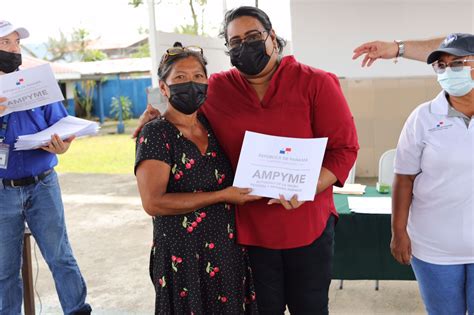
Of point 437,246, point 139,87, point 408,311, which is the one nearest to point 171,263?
point 437,246

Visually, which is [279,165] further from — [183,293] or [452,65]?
[452,65]

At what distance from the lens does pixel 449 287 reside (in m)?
1.97

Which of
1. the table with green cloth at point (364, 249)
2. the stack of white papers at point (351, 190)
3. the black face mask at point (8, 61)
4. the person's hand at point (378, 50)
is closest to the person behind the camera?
the person's hand at point (378, 50)

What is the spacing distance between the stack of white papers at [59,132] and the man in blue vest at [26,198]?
0.06m

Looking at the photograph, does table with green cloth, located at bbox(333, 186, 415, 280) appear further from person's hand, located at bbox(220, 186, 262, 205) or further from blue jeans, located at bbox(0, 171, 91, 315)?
blue jeans, located at bbox(0, 171, 91, 315)

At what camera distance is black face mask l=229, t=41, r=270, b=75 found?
1921 millimetres

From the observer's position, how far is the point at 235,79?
2.03m

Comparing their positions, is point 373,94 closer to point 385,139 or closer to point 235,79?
point 385,139

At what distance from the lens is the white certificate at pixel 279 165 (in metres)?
1.83

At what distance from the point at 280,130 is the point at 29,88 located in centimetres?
157

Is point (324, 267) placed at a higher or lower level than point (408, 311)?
→ higher

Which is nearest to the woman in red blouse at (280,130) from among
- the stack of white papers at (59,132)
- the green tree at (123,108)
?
the stack of white papers at (59,132)

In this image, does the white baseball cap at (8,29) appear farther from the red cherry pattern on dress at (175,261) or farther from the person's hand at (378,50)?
the person's hand at (378,50)

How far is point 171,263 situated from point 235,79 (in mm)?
810
